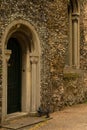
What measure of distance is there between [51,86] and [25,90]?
109 cm

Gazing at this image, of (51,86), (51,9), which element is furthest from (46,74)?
(51,9)

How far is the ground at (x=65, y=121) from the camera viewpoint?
844cm

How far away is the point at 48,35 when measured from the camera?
10602 mm

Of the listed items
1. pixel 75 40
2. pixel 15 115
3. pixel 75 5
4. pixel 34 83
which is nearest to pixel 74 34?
pixel 75 40

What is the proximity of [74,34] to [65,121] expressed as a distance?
5825mm

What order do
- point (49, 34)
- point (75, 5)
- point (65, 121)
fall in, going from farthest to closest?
1. point (75, 5)
2. point (49, 34)
3. point (65, 121)

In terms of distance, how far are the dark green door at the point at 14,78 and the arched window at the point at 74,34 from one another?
176 inches

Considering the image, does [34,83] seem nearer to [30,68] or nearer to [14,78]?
[30,68]

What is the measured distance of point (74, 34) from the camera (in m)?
14.3

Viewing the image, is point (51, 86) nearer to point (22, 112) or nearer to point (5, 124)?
point (22, 112)

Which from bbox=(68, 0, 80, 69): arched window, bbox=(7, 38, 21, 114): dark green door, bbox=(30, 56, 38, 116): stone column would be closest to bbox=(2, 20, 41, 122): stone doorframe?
bbox=(30, 56, 38, 116): stone column

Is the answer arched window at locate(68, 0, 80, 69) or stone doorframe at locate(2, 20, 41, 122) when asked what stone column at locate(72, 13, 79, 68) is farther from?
stone doorframe at locate(2, 20, 41, 122)

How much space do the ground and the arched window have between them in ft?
11.7

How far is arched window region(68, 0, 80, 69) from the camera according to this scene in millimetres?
14352
